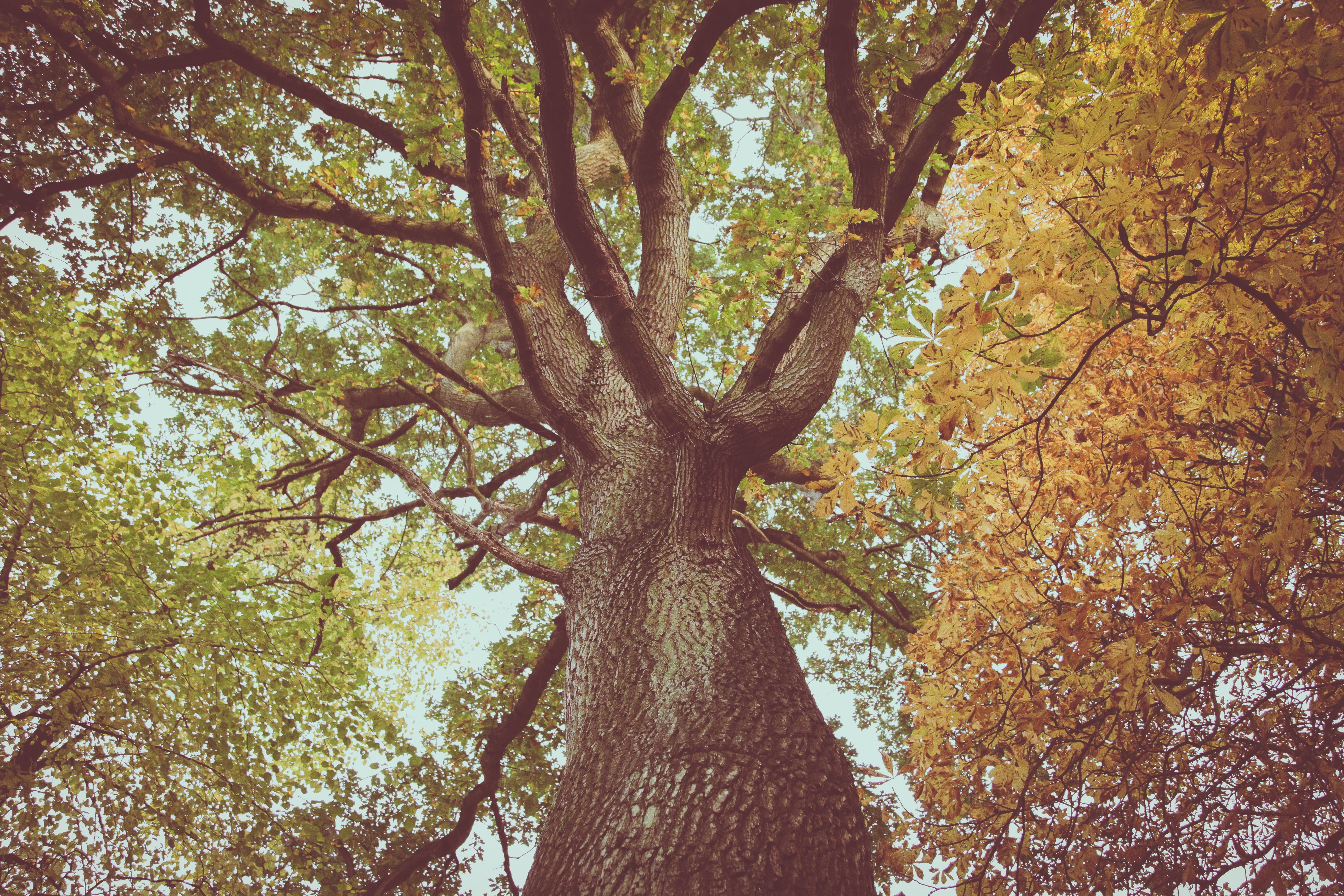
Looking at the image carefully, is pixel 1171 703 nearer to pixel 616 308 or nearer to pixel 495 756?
pixel 616 308

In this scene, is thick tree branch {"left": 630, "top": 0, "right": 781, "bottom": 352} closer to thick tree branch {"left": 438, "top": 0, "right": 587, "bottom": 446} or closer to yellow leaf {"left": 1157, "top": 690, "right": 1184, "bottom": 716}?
thick tree branch {"left": 438, "top": 0, "right": 587, "bottom": 446}

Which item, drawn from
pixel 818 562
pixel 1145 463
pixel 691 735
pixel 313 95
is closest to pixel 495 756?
pixel 818 562

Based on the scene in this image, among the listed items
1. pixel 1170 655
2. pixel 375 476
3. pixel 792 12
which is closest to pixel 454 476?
pixel 375 476

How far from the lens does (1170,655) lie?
82.2 inches

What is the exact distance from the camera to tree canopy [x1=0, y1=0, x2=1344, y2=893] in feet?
5.03

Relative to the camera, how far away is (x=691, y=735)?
1.85 metres

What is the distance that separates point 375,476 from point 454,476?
2127 mm

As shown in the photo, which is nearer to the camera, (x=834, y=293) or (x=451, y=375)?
(x=834, y=293)

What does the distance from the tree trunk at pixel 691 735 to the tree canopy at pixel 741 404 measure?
71mm

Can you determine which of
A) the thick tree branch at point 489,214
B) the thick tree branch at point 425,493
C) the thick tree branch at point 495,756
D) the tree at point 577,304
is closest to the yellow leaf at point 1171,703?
the tree at point 577,304

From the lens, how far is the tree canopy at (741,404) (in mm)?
1532

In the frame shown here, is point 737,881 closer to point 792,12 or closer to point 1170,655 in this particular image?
point 1170,655

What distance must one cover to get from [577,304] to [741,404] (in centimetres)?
495

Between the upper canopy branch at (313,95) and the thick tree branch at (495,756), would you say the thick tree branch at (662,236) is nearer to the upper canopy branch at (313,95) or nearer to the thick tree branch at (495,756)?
the upper canopy branch at (313,95)
